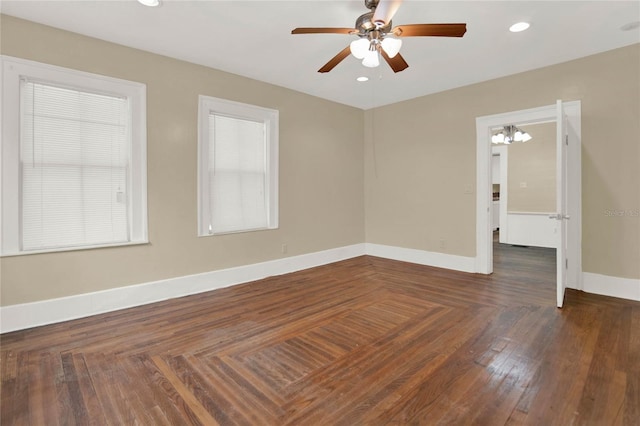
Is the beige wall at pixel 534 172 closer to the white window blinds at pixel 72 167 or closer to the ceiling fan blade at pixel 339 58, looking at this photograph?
the ceiling fan blade at pixel 339 58

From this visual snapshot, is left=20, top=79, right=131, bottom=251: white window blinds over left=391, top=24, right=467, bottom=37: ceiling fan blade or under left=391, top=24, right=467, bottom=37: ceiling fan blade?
under

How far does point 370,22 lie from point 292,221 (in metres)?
3.10

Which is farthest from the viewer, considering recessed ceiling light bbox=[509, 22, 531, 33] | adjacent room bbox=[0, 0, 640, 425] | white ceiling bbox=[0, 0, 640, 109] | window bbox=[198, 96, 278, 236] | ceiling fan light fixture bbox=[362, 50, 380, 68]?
window bbox=[198, 96, 278, 236]

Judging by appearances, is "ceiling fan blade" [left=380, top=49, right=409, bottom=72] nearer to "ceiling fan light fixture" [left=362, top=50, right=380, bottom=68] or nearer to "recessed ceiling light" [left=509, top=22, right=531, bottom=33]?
"ceiling fan light fixture" [left=362, top=50, right=380, bottom=68]

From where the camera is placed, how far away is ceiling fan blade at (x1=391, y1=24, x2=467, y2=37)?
224 cm

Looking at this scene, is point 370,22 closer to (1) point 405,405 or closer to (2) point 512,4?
(2) point 512,4

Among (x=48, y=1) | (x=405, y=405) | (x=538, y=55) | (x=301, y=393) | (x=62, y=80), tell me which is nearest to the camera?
(x=405, y=405)

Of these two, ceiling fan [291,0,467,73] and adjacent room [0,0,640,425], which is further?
ceiling fan [291,0,467,73]

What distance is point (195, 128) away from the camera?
3863 mm

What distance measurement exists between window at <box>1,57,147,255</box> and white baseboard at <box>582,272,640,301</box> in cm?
518

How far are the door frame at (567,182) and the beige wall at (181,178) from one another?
2163 millimetres

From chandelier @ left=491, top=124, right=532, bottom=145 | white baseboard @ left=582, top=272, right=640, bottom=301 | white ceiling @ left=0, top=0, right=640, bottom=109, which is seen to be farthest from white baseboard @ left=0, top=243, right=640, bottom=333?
chandelier @ left=491, top=124, right=532, bottom=145

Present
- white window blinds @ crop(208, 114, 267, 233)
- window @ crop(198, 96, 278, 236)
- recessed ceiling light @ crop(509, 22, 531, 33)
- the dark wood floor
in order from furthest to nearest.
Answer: white window blinds @ crop(208, 114, 267, 233) < window @ crop(198, 96, 278, 236) < recessed ceiling light @ crop(509, 22, 531, 33) < the dark wood floor

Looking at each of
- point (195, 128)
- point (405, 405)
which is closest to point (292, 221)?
point (195, 128)
